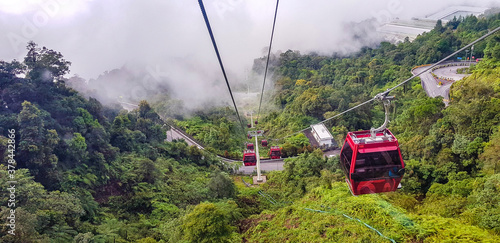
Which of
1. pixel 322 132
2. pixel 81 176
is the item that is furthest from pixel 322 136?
pixel 81 176

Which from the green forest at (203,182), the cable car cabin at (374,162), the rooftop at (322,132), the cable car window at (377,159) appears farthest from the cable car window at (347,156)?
the rooftop at (322,132)

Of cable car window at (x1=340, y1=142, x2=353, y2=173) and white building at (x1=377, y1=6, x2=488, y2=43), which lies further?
white building at (x1=377, y1=6, x2=488, y2=43)

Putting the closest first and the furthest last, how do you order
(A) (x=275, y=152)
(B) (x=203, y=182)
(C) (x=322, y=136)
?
(B) (x=203, y=182), (A) (x=275, y=152), (C) (x=322, y=136)

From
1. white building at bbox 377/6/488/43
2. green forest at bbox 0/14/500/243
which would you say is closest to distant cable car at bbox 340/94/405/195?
green forest at bbox 0/14/500/243

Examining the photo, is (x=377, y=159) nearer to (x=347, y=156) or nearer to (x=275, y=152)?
(x=347, y=156)

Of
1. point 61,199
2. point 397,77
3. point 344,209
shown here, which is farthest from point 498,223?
point 397,77

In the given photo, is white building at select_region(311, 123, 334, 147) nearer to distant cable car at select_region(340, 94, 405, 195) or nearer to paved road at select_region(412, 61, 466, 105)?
paved road at select_region(412, 61, 466, 105)
